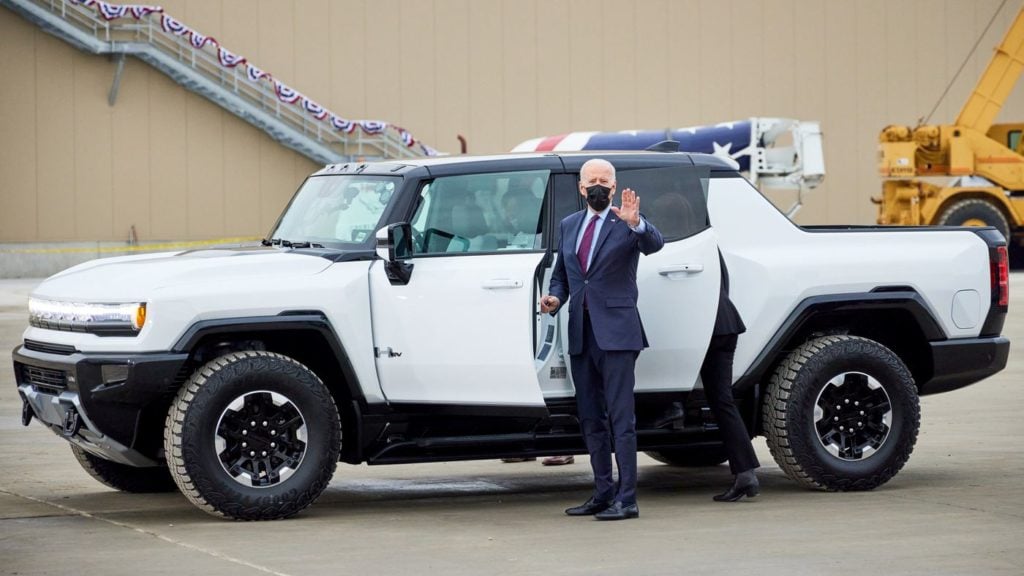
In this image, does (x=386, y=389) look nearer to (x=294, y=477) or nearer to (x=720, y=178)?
(x=294, y=477)

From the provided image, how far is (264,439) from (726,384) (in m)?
2.39

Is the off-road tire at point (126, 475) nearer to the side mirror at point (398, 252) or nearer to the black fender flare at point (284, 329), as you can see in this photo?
the black fender flare at point (284, 329)

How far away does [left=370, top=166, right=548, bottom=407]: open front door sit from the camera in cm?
798

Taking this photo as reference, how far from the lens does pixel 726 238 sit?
870 centimetres

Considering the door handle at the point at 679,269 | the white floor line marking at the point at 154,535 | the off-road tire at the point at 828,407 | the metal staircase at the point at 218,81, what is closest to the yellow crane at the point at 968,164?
the metal staircase at the point at 218,81

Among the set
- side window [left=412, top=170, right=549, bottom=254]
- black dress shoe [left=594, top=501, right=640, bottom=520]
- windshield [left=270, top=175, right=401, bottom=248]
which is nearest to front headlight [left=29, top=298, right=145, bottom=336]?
windshield [left=270, top=175, right=401, bottom=248]

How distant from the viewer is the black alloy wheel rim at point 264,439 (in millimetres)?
7855

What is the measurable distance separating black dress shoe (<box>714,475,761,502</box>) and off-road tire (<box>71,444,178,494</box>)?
10.1ft

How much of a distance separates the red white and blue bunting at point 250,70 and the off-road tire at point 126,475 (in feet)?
92.1

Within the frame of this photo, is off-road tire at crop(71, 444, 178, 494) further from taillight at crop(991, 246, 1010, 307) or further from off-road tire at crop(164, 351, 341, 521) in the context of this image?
taillight at crop(991, 246, 1010, 307)

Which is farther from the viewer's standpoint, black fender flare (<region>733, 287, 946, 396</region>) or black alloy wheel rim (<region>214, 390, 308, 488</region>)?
black fender flare (<region>733, 287, 946, 396</region>)

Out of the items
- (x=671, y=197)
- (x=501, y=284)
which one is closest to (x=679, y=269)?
(x=671, y=197)

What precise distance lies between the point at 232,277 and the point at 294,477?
103 centimetres

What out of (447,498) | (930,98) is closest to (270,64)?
(930,98)
